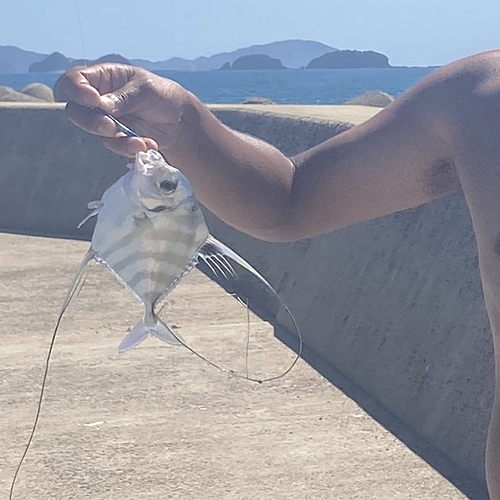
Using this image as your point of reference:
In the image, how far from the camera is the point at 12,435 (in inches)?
200

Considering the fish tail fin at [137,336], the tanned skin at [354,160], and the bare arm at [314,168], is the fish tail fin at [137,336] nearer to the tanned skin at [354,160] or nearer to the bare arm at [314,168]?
the tanned skin at [354,160]

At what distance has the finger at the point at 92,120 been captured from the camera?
5.53 feet

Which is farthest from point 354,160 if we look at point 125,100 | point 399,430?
point 399,430

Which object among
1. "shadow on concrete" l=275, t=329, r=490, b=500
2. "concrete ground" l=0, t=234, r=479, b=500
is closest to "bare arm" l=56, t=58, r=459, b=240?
"concrete ground" l=0, t=234, r=479, b=500

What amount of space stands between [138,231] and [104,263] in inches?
3.3

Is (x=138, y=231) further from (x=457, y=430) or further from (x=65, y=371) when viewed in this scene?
(x=65, y=371)

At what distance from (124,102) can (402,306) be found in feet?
12.6

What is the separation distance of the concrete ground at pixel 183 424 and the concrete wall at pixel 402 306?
0.19 metres

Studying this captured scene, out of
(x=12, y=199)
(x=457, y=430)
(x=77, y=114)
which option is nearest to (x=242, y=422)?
(x=457, y=430)

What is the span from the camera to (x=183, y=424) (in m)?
5.23

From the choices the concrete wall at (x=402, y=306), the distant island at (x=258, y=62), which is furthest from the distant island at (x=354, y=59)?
the concrete wall at (x=402, y=306)

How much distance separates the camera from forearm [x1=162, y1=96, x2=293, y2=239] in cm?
219

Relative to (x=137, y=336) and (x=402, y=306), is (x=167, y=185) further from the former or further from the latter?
(x=402, y=306)

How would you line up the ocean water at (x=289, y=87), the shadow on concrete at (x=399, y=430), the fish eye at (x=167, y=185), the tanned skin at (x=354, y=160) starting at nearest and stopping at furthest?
the fish eye at (x=167, y=185), the tanned skin at (x=354, y=160), the shadow on concrete at (x=399, y=430), the ocean water at (x=289, y=87)
